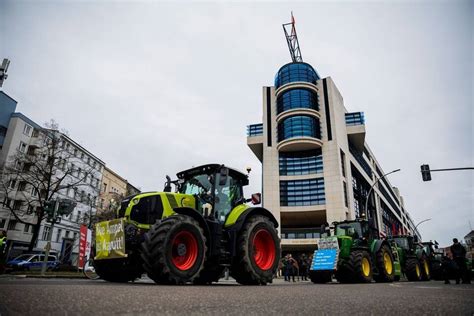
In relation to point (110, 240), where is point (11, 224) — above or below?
above

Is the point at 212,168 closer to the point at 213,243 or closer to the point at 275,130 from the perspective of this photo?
the point at 213,243

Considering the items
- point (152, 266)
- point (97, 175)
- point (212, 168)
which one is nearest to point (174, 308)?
point (152, 266)

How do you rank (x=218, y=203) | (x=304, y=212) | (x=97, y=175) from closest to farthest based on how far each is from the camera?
1. (x=218, y=203)
2. (x=304, y=212)
3. (x=97, y=175)

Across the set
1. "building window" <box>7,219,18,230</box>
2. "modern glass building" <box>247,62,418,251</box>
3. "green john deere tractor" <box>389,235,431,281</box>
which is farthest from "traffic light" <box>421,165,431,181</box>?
"building window" <box>7,219,18,230</box>

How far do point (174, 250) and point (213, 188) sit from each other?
1.97m

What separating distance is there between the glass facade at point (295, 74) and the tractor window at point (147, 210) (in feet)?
137

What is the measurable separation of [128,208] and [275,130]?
38.9 meters

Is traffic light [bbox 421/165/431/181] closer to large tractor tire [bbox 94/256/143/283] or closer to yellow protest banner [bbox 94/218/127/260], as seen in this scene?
large tractor tire [bbox 94/256/143/283]

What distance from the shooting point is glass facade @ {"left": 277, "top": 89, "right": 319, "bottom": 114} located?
42844 mm

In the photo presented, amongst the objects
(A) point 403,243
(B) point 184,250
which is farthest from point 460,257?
(B) point 184,250

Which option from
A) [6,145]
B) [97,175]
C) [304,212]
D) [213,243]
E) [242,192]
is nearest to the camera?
[213,243]

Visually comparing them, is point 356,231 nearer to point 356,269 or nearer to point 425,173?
point 356,269

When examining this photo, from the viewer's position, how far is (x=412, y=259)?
1306 cm

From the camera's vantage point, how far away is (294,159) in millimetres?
43406
